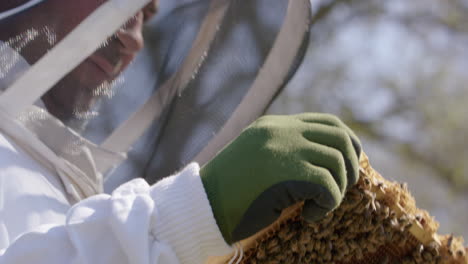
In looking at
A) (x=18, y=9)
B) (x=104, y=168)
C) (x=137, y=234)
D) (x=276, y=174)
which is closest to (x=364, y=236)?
(x=276, y=174)

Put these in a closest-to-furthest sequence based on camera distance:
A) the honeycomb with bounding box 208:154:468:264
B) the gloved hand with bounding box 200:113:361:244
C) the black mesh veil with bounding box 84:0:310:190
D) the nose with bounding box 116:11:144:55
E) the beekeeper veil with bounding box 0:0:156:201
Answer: the gloved hand with bounding box 200:113:361:244
the honeycomb with bounding box 208:154:468:264
the beekeeper veil with bounding box 0:0:156:201
the nose with bounding box 116:11:144:55
the black mesh veil with bounding box 84:0:310:190

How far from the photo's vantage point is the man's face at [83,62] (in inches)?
53.9

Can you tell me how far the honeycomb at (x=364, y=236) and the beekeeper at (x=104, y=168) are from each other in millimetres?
64

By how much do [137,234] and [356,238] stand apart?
400 millimetres

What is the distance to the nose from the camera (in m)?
1.48

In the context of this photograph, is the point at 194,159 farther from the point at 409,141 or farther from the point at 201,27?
the point at 409,141

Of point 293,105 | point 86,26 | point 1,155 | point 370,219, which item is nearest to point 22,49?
point 86,26

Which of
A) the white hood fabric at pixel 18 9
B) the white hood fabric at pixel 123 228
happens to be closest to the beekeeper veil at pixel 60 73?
the white hood fabric at pixel 18 9

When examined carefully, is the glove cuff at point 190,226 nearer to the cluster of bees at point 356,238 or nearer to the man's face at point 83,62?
the cluster of bees at point 356,238

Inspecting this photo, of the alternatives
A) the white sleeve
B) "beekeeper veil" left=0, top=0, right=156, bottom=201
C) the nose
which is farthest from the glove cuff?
the nose

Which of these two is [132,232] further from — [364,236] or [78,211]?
[364,236]

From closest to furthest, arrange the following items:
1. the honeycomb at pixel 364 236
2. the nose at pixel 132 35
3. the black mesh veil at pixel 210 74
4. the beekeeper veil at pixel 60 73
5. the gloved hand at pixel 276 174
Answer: the gloved hand at pixel 276 174 < the honeycomb at pixel 364 236 < the beekeeper veil at pixel 60 73 < the nose at pixel 132 35 < the black mesh veil at pixel 210 74

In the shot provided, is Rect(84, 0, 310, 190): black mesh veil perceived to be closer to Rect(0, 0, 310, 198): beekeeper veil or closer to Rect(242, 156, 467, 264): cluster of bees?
Rect(0, 0, 310, 198): beekeeper veil

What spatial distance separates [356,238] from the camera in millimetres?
1167
